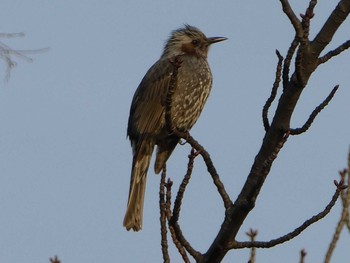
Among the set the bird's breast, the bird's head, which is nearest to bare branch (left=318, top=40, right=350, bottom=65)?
the bird's breast

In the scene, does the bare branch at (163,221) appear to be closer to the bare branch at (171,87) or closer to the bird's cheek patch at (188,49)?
the bare branch at (171,87)

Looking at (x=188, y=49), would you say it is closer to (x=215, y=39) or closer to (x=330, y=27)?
(x=215, y=39)

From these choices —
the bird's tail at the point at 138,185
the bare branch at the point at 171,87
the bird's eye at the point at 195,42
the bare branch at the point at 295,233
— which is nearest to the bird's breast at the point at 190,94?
the bird's tail at the point at 138,185

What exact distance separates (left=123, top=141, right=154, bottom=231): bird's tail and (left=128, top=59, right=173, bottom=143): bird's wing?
128 mm

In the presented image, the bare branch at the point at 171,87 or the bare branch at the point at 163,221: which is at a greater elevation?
the bare branch at the point at 171,87

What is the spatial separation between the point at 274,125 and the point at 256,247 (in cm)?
58

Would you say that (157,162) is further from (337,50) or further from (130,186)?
(337,50)

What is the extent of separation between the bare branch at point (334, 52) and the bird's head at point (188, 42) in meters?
4.14

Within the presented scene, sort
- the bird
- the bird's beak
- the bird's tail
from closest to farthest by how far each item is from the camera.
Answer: the bird's tail < the bird < the bird's beak

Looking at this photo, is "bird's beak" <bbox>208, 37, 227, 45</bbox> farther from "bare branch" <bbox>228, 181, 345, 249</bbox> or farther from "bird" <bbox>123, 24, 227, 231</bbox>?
"bare branch" <bbox>228, 181, 345, 249</bbox>

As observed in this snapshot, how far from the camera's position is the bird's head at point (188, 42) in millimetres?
7738

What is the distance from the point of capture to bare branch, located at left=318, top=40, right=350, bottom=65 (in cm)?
345

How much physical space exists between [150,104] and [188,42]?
126cm

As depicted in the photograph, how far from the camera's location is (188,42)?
789 centimetres
